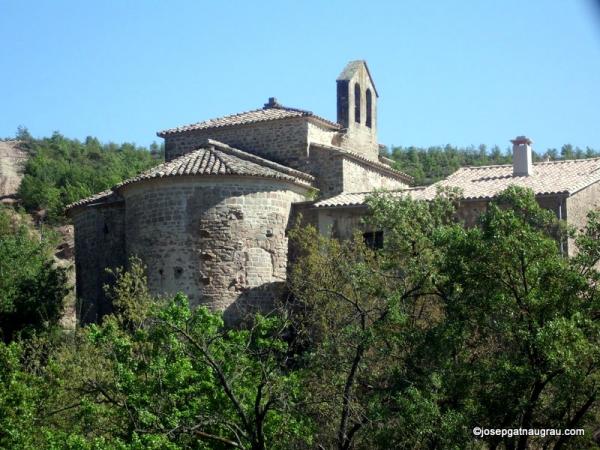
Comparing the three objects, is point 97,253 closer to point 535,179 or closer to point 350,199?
point 350,199

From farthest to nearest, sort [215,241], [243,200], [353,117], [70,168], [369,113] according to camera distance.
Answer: [70,168]
[369,113]
[353,117]
[243,200]
[215,241]

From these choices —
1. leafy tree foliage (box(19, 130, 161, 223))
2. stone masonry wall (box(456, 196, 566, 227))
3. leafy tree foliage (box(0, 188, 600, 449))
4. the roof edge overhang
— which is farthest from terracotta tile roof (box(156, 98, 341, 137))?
leafy tree foliage (box(19, 130, 161, 223))

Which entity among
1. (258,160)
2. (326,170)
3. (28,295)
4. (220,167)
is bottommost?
(28,295)

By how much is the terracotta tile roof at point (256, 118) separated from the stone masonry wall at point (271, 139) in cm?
12

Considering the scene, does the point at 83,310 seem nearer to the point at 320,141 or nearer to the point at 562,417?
the point at 320,141

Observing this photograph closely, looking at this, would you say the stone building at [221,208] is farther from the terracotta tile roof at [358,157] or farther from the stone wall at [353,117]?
the stone wall at [353,117]

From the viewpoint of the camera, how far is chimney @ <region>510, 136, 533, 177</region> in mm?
27266

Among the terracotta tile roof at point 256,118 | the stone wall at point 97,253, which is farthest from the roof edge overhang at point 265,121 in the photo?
the stone wall at point 97,253

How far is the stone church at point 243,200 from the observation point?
25.1 meters

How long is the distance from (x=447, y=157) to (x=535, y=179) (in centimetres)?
2734

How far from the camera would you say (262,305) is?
25.1 metres

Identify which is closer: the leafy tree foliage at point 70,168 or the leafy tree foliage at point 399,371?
the leafy tree foliage at point 399,371

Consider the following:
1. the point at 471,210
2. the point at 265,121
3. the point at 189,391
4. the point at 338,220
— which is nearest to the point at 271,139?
the point at 265,121

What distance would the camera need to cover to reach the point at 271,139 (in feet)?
94.6
